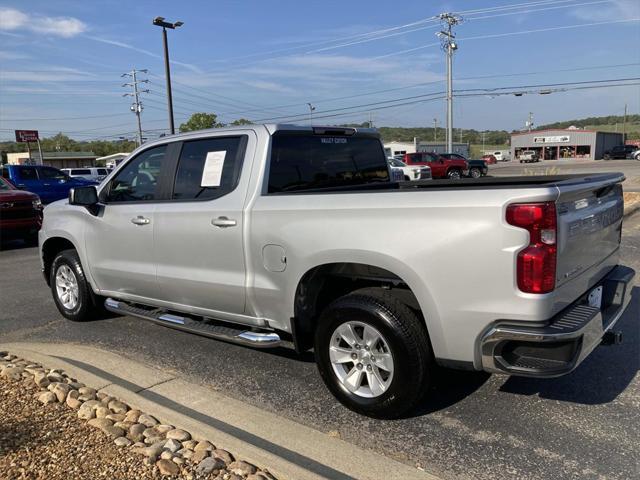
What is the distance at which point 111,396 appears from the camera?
12.2 feet

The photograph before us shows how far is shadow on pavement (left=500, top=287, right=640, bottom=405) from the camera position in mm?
3781

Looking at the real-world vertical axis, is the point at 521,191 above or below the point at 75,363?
above

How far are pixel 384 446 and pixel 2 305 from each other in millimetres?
5586

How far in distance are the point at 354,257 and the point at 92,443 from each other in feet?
6.03

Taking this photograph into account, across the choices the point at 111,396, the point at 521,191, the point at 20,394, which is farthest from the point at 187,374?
the point at 521,191

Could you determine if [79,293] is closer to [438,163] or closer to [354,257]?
[354,257]

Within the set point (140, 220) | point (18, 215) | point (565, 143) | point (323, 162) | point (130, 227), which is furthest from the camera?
point (565, 143)

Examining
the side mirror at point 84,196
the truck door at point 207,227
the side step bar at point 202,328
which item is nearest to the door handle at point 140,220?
the truck door at point 207,227

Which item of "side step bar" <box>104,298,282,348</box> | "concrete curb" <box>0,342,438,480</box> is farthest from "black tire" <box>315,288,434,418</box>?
"side step bar" <box>104,298,282,348</box>

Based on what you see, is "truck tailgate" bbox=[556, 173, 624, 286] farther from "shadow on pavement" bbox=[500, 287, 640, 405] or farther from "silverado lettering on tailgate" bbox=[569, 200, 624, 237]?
"shadow on pavement" bbox=[500, 287, 640, 405]

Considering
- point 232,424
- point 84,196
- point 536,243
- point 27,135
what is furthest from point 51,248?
point 27,135

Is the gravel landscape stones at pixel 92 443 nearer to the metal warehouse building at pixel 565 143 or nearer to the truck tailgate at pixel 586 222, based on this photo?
the truck tailgate at pixel 586 222

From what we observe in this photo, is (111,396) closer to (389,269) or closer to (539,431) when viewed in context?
(389,269)

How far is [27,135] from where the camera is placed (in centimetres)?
5534
